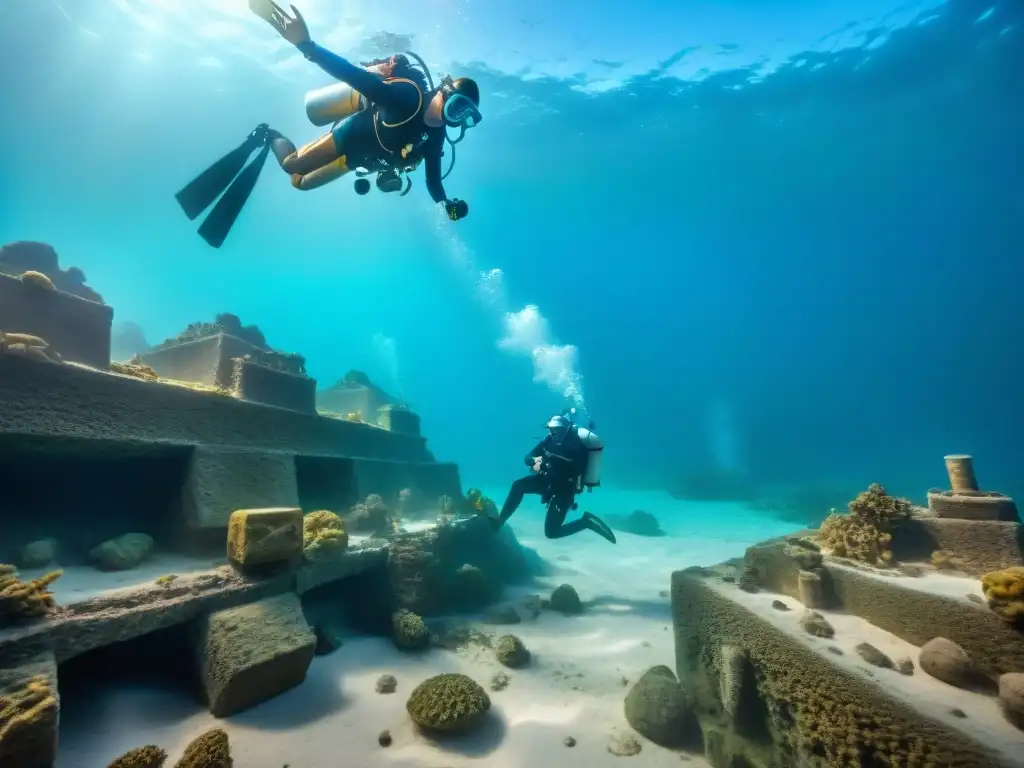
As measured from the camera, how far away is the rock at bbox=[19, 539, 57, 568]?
4.91 metres

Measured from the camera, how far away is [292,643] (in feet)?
14.2

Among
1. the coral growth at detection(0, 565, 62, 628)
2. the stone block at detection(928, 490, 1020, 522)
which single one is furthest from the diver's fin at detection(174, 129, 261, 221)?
the stone block at detection(928, 490, 1020, 522)

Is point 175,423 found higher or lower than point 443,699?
higher

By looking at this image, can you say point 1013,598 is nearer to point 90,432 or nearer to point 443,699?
point 443,699

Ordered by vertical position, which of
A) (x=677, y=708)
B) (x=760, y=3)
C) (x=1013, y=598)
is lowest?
(x=677, y=708)

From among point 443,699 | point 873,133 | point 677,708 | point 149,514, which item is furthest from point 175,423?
point 873,133

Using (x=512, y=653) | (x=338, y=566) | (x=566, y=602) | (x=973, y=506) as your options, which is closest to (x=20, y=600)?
(x=338, y=566)

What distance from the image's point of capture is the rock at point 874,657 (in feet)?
11.8

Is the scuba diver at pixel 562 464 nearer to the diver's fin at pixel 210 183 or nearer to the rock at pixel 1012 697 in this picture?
the rock at pixel 1012 697

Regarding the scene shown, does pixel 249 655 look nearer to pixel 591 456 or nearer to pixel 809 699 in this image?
pixel 809 699

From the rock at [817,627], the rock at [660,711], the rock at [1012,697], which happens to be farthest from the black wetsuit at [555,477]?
the rock at [1012,697]

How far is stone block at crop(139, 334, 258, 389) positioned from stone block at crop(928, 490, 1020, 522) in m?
13.3

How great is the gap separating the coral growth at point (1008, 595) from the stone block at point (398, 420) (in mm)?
13279

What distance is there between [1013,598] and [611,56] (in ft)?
107
